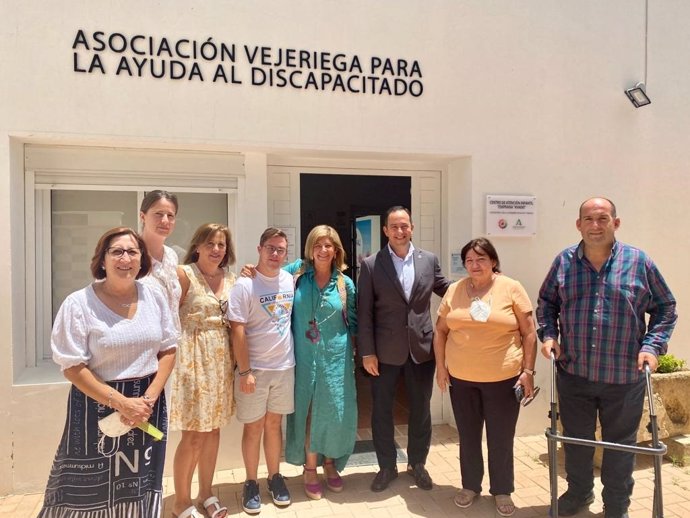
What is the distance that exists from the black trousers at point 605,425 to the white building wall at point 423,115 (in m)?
1.37

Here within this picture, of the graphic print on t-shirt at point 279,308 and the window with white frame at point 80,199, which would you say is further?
the window with white frame at point 80,199

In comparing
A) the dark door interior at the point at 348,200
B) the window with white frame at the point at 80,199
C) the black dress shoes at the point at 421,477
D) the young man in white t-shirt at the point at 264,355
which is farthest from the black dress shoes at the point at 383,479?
the dark door interior at the point at 348,200

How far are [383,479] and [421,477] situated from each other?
0.90 ft

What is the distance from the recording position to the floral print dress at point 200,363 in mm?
3277

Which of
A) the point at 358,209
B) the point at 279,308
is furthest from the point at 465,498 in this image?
the point at 358,209

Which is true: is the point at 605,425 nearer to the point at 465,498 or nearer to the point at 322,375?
the point at 465,498

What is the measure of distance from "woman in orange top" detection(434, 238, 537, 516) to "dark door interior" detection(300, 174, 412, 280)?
2.55 metres

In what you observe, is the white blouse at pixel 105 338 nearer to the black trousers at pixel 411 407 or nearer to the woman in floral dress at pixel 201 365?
the woman in floral dress at pixel 201 365

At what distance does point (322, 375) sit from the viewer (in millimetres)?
3631

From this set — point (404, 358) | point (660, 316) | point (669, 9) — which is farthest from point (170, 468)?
point (669, 9)

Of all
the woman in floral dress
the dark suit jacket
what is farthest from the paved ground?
the dark suit jacket

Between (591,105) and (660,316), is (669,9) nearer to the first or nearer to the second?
(591,105)

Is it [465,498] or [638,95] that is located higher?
[638,95]

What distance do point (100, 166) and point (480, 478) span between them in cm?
362
